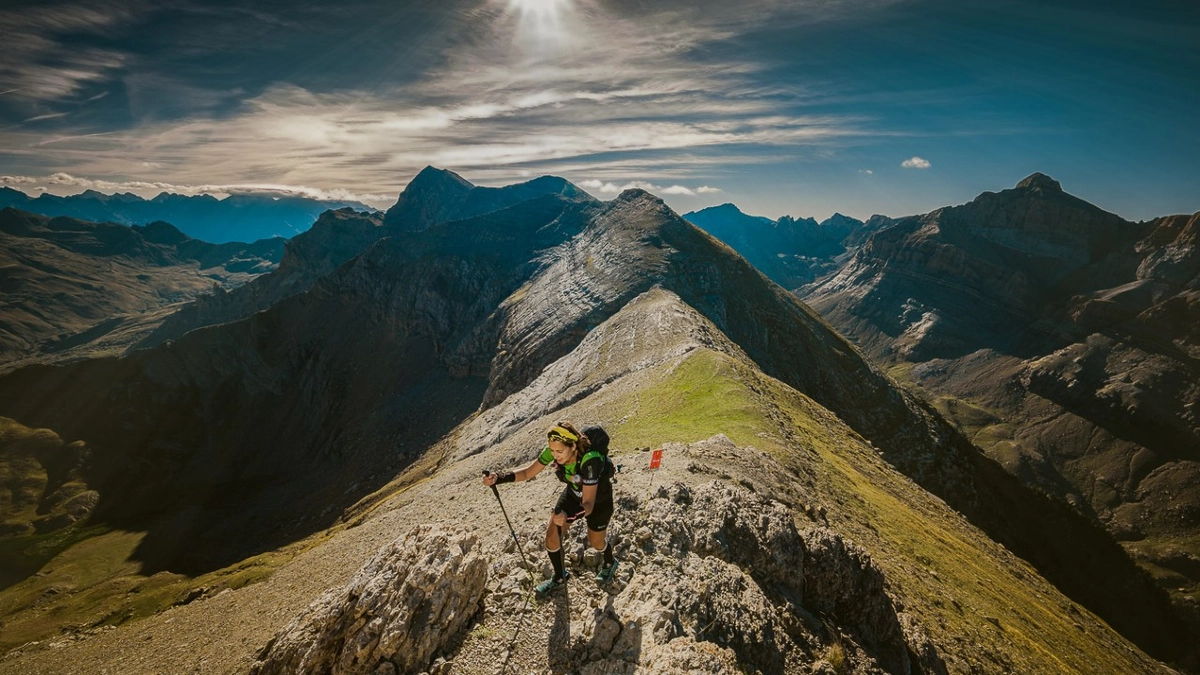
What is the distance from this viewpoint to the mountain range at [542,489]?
1614 centimetres

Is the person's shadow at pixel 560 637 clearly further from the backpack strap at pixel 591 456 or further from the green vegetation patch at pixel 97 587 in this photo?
the green vegetation patch at pixel 97 587

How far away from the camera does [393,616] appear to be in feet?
40.2

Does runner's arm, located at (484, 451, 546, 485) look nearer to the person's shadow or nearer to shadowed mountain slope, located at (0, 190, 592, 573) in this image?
the person's shadow

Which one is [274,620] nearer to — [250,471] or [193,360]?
[250,471]

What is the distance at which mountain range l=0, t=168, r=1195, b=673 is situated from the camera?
16.1 metres

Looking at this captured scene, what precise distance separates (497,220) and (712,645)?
173532 millimetres

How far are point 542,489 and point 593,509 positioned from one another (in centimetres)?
1182

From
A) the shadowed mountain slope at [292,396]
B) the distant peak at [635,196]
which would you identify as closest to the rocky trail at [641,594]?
the shadowed mountain slope at [292,396]

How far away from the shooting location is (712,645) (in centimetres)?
1118

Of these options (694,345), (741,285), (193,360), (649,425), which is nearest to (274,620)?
(649,425)

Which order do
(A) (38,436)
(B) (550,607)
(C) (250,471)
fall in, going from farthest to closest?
(A) (38,436) → (C) (250,471) → (B) (550,607)

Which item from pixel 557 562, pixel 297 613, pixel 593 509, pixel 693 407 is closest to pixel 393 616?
pixel 557 562

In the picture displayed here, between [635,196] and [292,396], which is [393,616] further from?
[292,396]

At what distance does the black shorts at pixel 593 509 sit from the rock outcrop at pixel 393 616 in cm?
347
